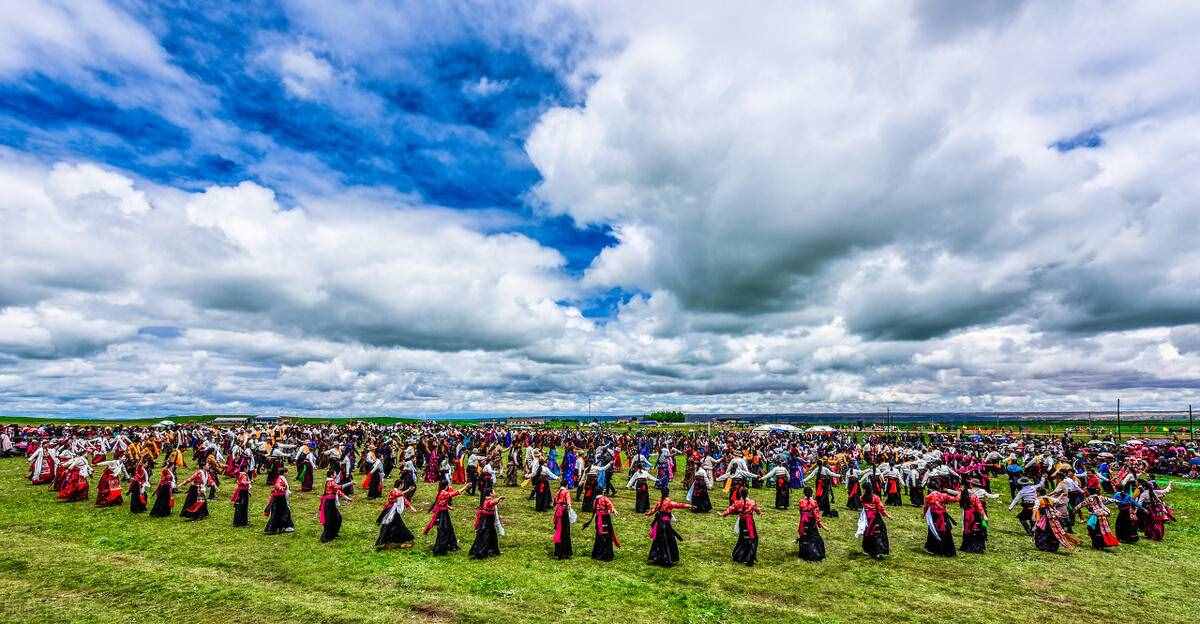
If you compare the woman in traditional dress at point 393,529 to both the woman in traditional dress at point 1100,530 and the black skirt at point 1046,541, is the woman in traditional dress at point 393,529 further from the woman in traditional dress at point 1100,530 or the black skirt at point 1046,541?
the woman in traditional dress at point 1100,530

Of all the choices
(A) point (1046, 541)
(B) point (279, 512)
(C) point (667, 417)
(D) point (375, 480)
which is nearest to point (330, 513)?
(B) point (279, 512)

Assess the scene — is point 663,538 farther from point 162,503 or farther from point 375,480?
point 162,503

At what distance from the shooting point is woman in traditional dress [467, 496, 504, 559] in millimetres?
13918

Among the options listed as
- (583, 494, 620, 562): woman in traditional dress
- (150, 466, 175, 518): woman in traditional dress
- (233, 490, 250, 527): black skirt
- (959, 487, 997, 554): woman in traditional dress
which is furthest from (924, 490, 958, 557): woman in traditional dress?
(150, 466, 175, 518): woman in traditional dress

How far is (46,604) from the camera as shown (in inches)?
406

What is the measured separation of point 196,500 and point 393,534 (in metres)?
7.66

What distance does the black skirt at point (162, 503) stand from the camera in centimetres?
1830

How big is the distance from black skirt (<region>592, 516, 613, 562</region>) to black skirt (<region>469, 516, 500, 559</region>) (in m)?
2.19

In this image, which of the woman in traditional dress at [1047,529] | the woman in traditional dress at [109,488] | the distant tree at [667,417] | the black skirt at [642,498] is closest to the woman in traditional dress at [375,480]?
→ the woman in traditional dress at [109,488]

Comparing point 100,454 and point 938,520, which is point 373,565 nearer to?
point 938,520

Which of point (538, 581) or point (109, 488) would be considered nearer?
point (538, 581)

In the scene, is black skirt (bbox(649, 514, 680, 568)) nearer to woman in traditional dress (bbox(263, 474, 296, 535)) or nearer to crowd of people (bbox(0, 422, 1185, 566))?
crowd of people (bbox(0, 422, 1185, 566))

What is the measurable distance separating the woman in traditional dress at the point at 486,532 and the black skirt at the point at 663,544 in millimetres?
3445

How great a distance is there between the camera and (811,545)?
46.5 ft
